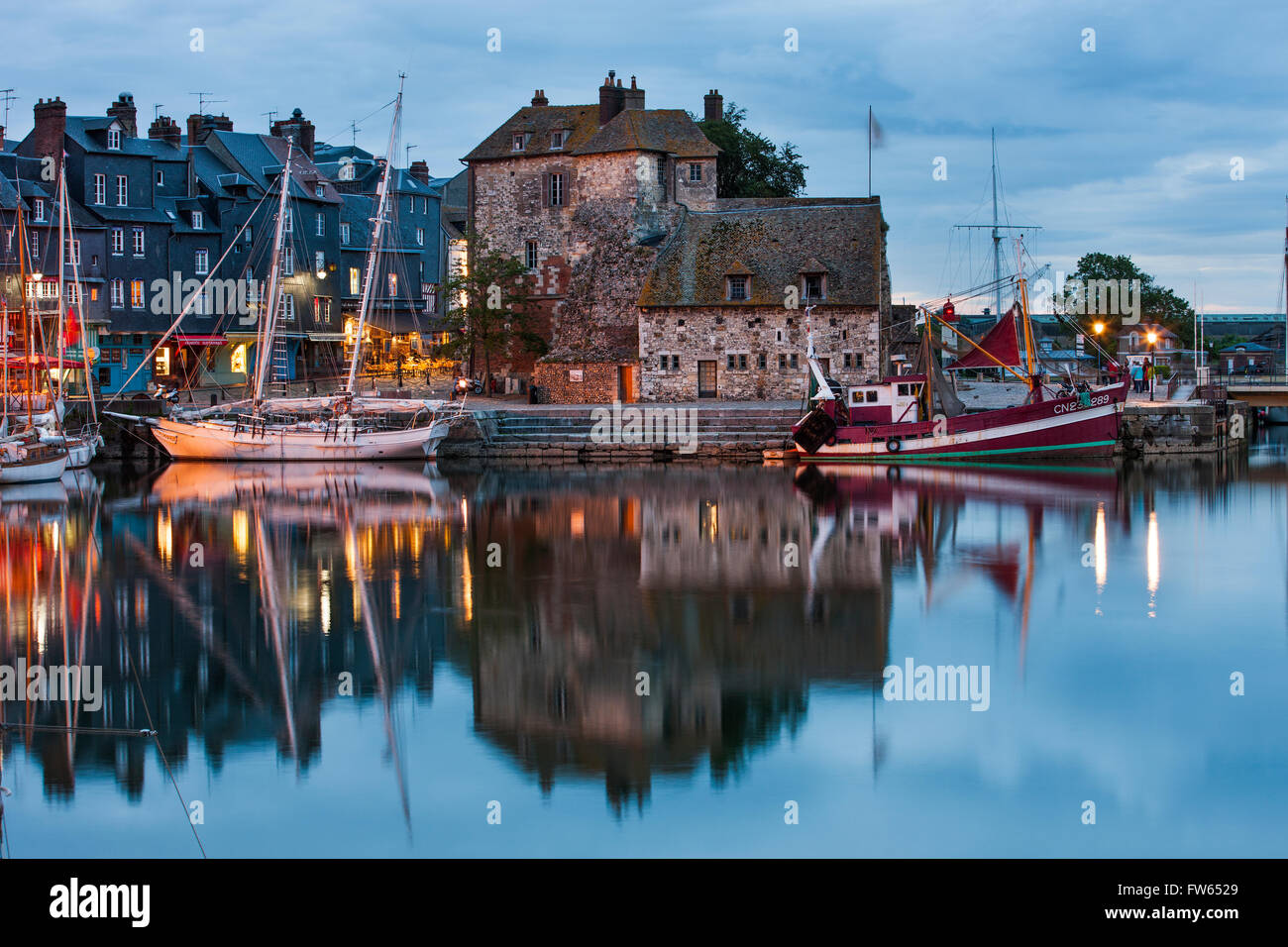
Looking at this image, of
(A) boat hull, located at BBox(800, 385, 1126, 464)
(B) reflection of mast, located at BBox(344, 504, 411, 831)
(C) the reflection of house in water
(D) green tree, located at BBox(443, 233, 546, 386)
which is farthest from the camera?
(D) green tree, located at BBox(443, 233, 546, 386)

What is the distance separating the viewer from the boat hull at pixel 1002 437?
1756 inches

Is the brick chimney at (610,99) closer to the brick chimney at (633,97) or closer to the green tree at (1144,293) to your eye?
the brick chimney at (633,97)

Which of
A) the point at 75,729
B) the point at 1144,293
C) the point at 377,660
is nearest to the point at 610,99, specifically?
the point at 377,660

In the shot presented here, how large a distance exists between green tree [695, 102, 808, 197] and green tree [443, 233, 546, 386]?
1272 cm

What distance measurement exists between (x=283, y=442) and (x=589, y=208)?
15.5 metres

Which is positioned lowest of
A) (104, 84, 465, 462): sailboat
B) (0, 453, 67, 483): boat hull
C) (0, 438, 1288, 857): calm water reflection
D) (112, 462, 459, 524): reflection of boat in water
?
(0, 438, 1288, 857): calm water reflection

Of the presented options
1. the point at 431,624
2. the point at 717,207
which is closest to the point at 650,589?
the point at 431,624

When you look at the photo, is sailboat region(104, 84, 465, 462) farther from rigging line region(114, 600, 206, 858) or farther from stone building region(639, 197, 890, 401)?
rigging line region(114, 600, 206, 858)

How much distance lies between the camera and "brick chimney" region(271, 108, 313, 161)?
6931 centimetres

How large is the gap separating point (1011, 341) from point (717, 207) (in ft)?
48.8

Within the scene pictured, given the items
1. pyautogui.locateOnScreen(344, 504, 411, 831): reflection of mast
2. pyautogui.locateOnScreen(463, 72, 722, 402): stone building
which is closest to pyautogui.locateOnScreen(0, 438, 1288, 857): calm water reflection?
pyautogui.locateOnScreen(344, 504, 411, 831): reflection of mast

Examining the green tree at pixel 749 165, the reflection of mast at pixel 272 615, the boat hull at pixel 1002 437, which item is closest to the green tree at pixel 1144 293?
the green tree at pixel 749 165

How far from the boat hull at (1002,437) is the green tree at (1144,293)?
64.4 metres
